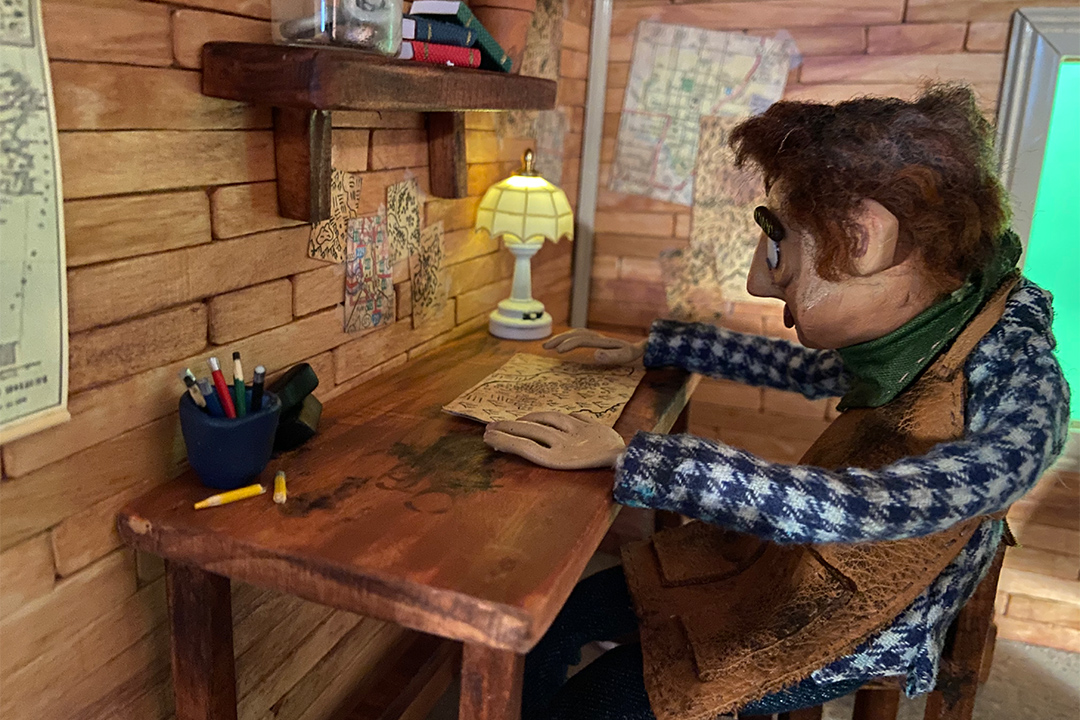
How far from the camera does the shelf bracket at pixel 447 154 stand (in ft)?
5.57

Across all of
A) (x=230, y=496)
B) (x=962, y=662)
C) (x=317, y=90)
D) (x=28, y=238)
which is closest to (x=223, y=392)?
(x=230, y=496)

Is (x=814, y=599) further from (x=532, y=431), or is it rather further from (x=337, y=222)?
(x=337, y=222)

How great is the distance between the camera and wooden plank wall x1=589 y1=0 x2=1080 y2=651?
208 cm

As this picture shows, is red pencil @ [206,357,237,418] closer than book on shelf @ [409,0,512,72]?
Yes

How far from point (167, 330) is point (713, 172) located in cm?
164

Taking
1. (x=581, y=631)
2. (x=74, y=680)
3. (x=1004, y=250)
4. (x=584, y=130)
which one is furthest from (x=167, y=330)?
(x=584, y=130)

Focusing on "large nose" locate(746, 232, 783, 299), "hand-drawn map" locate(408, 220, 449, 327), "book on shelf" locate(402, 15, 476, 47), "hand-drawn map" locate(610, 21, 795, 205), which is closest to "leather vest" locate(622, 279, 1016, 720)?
→ "large nose" locate(746, 232, 783, 299)

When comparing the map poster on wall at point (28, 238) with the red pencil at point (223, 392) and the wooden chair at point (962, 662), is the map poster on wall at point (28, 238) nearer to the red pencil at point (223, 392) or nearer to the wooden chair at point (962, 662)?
the red pencil at point (223, 392)

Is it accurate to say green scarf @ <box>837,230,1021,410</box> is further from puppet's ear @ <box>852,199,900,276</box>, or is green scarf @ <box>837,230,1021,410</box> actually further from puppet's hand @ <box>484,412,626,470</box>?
puppet's hand @ <box>484,412,626,470</box>

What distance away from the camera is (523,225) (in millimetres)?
1867

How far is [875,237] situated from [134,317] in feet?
3.21

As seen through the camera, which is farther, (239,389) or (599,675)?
(599,675)

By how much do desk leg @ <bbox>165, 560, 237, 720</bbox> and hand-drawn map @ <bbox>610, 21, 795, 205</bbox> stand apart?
169 centimetres

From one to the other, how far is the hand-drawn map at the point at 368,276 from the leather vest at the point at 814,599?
716 millimetres
